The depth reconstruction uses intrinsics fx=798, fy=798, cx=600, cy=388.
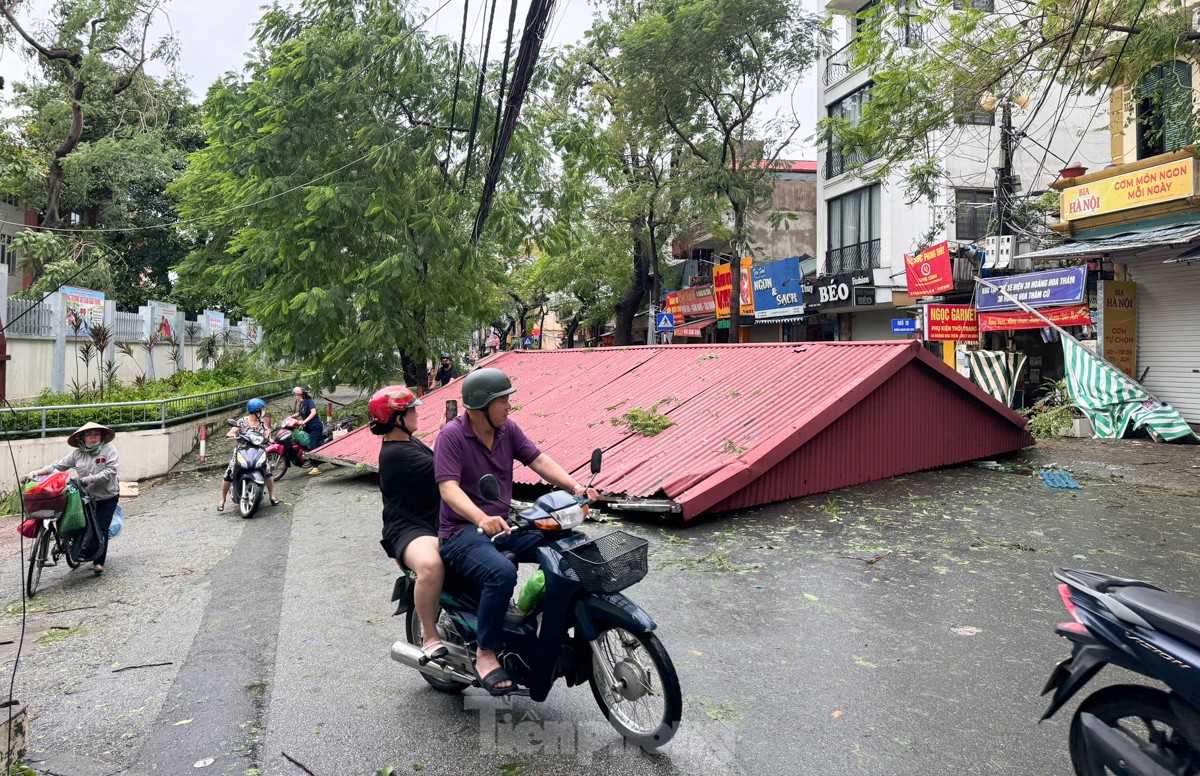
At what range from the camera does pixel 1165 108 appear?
444 inches

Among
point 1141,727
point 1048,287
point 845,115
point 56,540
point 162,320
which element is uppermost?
point 845,115

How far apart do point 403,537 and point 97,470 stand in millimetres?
5443

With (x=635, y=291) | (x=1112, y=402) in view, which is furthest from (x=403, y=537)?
(x=635, y=291)

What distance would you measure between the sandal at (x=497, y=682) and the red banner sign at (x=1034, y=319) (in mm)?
14083

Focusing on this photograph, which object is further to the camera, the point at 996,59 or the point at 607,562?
the point at 996,59

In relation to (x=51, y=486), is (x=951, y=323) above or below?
above

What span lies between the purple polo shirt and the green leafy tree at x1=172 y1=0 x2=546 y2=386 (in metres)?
12.6

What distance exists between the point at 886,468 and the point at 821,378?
4.51ft

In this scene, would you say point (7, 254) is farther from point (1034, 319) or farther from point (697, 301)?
point (1034, 319)

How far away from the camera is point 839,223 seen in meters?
27.4

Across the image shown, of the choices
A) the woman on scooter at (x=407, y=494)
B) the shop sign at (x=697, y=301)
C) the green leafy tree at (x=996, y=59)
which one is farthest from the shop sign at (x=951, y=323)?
the woman on scooter at (x=407, y=494)

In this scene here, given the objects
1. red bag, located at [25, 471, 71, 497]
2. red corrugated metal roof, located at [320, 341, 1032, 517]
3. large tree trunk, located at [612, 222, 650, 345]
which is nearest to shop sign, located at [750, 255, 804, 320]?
large tree trunk, located at [612, 222, 650, 345]

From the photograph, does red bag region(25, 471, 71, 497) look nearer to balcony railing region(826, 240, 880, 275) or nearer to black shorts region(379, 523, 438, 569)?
black shorts region(379, 523, 438, 569)

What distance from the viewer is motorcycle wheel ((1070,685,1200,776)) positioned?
2.66m
